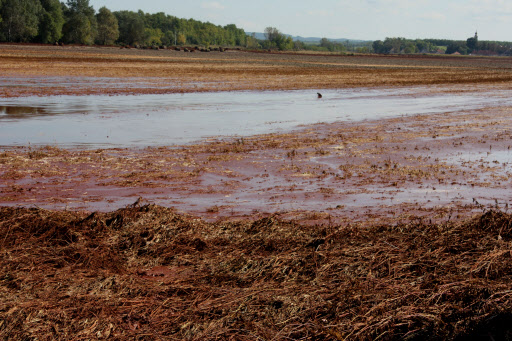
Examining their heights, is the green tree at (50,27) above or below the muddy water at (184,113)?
above

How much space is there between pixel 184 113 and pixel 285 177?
1126cm

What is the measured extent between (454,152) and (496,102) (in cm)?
1756

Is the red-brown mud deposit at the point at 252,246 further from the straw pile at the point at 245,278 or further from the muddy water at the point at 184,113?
the muddy water at the point at 184,113

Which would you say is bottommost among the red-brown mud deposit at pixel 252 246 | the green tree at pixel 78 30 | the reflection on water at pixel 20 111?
the red-brown mud deposit at pixel 252 246

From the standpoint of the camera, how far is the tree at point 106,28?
14525 centimetres

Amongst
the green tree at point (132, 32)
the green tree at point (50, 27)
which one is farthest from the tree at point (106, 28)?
the green tree at point (50, 27)

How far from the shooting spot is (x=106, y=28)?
145250 mm

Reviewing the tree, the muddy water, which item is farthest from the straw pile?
the tree

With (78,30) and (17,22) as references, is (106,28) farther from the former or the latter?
(17,22)

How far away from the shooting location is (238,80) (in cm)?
4141

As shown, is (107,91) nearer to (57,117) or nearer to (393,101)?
(57,117)

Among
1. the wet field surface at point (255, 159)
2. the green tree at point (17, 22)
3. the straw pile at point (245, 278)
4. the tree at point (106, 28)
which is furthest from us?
the tree at point (106, 28)

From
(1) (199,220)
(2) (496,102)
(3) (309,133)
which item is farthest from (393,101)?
(1) (199,220)

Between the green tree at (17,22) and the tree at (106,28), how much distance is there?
83.0ft
